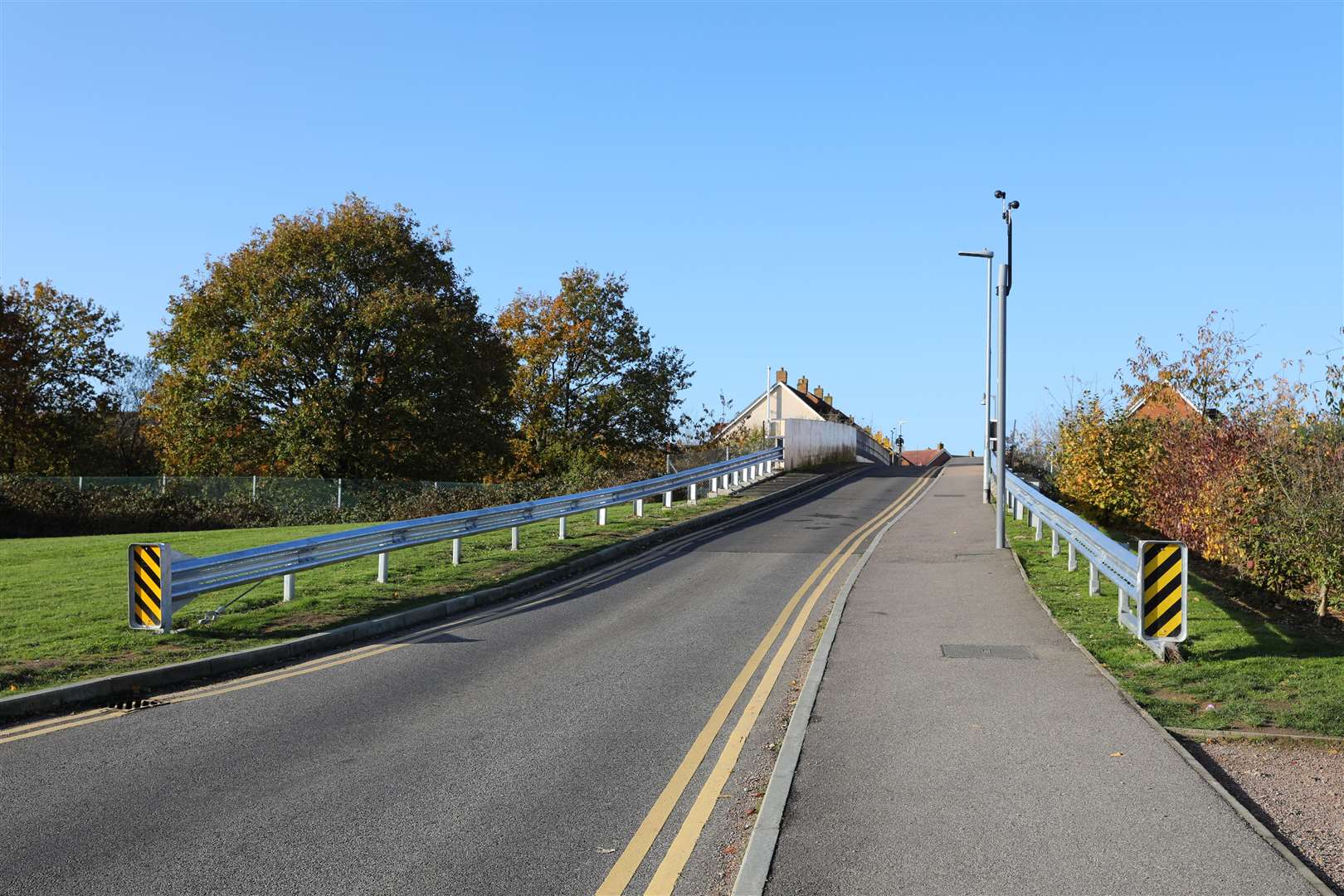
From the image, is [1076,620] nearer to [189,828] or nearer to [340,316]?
[189,828]

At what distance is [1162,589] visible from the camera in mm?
10180

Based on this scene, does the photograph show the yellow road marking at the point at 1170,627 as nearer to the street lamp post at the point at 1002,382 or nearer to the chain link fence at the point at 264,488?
the street lamp post at the point at 1002,382

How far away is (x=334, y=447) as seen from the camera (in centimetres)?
3581

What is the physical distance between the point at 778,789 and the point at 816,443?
44.5m

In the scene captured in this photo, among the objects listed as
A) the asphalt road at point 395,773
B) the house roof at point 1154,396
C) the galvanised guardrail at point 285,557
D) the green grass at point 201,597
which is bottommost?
the asphalt road at point 395,773

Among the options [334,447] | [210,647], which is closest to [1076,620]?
[210,647]

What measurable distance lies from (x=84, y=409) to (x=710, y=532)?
34048 millimetres

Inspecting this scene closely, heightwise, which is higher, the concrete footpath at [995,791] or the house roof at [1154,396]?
the house roof at [1154,396]

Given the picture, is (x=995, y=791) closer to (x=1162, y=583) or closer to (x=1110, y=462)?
(x=1162, y=583)

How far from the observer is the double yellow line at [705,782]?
5102 mm

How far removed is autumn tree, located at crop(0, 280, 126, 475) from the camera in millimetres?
43000

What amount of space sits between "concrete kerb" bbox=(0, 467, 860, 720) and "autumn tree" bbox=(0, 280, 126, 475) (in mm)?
34983

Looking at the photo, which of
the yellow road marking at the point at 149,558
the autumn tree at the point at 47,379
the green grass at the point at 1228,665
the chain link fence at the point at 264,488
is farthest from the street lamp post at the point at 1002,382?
the autumn tree at the point at 47,379

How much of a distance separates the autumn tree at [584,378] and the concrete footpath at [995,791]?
41.4m
